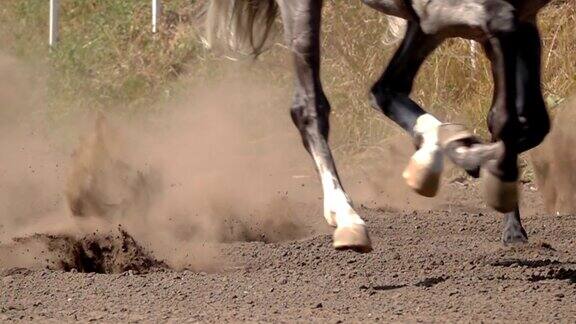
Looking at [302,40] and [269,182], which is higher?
[302,40]

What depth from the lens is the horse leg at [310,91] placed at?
6.02 m

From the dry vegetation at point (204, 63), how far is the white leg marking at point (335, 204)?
1.66 meters

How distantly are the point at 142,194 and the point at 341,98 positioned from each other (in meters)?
3.54

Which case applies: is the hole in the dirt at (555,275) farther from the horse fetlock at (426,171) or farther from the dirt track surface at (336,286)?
the horse fetlock at (426,171)

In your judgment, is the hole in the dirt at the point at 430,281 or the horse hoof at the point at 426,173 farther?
the hole in the dirt at the point at 430,281

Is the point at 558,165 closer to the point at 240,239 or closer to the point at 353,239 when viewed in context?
the point at 240,239

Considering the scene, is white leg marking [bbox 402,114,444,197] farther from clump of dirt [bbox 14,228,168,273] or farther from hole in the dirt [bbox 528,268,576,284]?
clump of dirt [bbox 14,228,168,273]

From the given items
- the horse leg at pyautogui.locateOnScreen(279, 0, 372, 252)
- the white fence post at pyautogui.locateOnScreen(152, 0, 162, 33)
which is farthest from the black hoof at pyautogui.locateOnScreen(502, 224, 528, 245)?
the white fence post at pyautogui.locateOnScreen(152, 0, 162, 33)

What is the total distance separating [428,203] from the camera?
29.0 feet

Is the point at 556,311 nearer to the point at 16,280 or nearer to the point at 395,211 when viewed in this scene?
the point at 16,280

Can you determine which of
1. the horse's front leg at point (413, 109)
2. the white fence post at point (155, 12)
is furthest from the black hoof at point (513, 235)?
the white fence post at point (155, 12)

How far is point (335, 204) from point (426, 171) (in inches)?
20.5

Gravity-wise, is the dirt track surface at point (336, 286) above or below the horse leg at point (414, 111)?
below

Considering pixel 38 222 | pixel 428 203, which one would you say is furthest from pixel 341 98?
pixel 38 222
